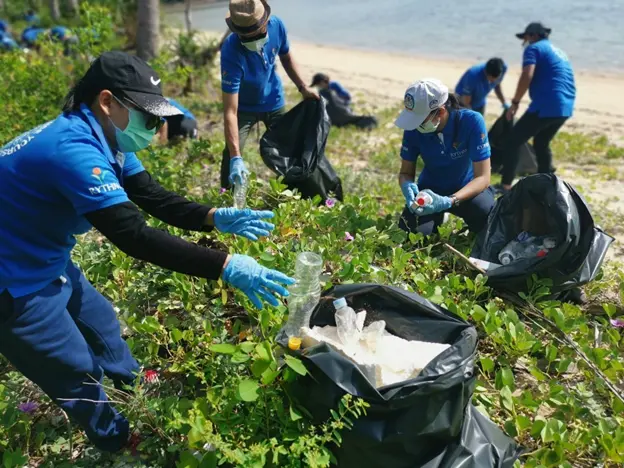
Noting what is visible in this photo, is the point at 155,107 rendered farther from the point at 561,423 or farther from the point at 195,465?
the point at 561,423

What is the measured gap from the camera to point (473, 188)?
3.60 metres

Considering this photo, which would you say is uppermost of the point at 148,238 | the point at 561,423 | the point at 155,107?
the point at 155,107

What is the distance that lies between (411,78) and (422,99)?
1208cm

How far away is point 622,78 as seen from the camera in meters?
14.8

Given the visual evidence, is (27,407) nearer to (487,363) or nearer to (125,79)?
(125,79)

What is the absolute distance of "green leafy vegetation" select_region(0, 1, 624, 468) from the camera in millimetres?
1931

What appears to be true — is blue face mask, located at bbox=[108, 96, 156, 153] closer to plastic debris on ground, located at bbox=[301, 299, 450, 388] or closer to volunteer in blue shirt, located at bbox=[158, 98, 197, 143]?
plastic debris on ground, located at bbox=[301, 299, 450, 388]

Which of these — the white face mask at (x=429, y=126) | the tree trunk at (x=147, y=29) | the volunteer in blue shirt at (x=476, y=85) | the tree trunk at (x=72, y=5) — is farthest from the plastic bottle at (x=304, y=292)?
the tree trunk at (x=72, y=5)

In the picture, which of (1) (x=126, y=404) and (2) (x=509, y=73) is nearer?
(1) (x=126, y=404)

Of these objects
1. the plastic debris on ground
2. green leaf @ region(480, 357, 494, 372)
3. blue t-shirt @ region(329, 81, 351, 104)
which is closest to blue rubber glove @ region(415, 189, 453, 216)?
green leaf @ region(480, 357, 494, 372)

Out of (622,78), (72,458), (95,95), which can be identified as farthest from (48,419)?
(622,78)

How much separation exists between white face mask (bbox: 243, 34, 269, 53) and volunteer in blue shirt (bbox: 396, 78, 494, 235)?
3.81 feet

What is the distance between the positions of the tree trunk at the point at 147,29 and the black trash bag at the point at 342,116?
9.65 ft

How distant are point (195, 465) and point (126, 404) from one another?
0.47 metres
